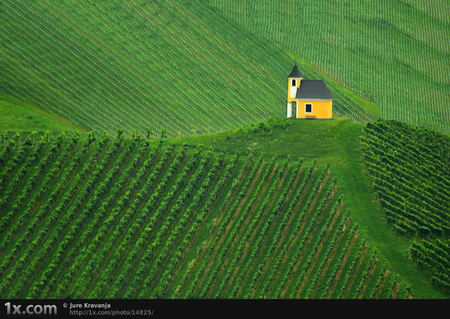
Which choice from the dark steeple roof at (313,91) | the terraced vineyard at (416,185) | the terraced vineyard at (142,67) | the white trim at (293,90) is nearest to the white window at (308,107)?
the dark steeple roof at (313,91)

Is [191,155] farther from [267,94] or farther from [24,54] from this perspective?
[24,54]

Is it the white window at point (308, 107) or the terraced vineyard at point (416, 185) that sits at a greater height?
the white window at point (308, 107)

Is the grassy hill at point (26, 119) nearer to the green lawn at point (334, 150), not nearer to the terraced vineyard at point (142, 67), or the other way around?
the terraced vineyard at point (142, 67)

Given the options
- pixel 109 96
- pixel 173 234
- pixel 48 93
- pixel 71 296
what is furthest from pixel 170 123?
pixel 71 296
